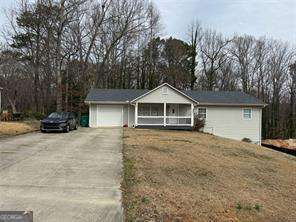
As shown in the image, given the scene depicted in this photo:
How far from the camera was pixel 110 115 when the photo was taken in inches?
1560

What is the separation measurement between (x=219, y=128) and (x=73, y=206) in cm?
3459

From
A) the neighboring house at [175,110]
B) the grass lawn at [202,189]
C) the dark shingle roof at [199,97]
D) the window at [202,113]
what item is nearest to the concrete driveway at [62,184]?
the grass lawn at [202,189]

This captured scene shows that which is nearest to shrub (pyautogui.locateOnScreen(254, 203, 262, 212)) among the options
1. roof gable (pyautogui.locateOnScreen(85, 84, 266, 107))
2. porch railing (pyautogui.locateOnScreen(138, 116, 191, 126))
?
porch railing (pyautogui.locateOnScreen(138, 116, 191, 126))

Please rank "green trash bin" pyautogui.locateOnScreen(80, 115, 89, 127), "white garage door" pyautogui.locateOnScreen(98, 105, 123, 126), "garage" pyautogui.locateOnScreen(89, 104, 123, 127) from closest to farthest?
1. "garage" pyautogui.locateOnScreen(89, 104, 123, 127)
2. "white garage door" pyautogui.locateOnScreen(98, 105, 123, 126)
3. "green trash bin" pyautogui.locateOnScreen(80, 115, 89, 127)

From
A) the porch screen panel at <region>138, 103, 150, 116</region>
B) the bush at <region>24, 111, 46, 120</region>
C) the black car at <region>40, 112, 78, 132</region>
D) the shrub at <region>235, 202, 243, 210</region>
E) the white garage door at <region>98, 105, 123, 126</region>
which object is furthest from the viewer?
the bush at <region>24, 111, 46, 120</region>

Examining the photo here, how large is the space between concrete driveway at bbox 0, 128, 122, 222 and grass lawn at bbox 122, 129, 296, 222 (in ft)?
1.37

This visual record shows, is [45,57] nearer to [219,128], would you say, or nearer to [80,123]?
[80,123]

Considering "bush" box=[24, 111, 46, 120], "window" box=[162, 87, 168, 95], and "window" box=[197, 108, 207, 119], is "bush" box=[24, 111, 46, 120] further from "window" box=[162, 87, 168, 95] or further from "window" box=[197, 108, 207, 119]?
"window" box=[197, 108, 207, 119]

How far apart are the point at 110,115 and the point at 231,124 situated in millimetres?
11626

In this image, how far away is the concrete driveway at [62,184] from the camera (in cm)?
774

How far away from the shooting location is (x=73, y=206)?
317 inches

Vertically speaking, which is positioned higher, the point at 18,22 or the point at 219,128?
the point at 18,22

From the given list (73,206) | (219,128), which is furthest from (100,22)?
(73,206)

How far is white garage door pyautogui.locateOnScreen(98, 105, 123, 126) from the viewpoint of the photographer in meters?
39.4
